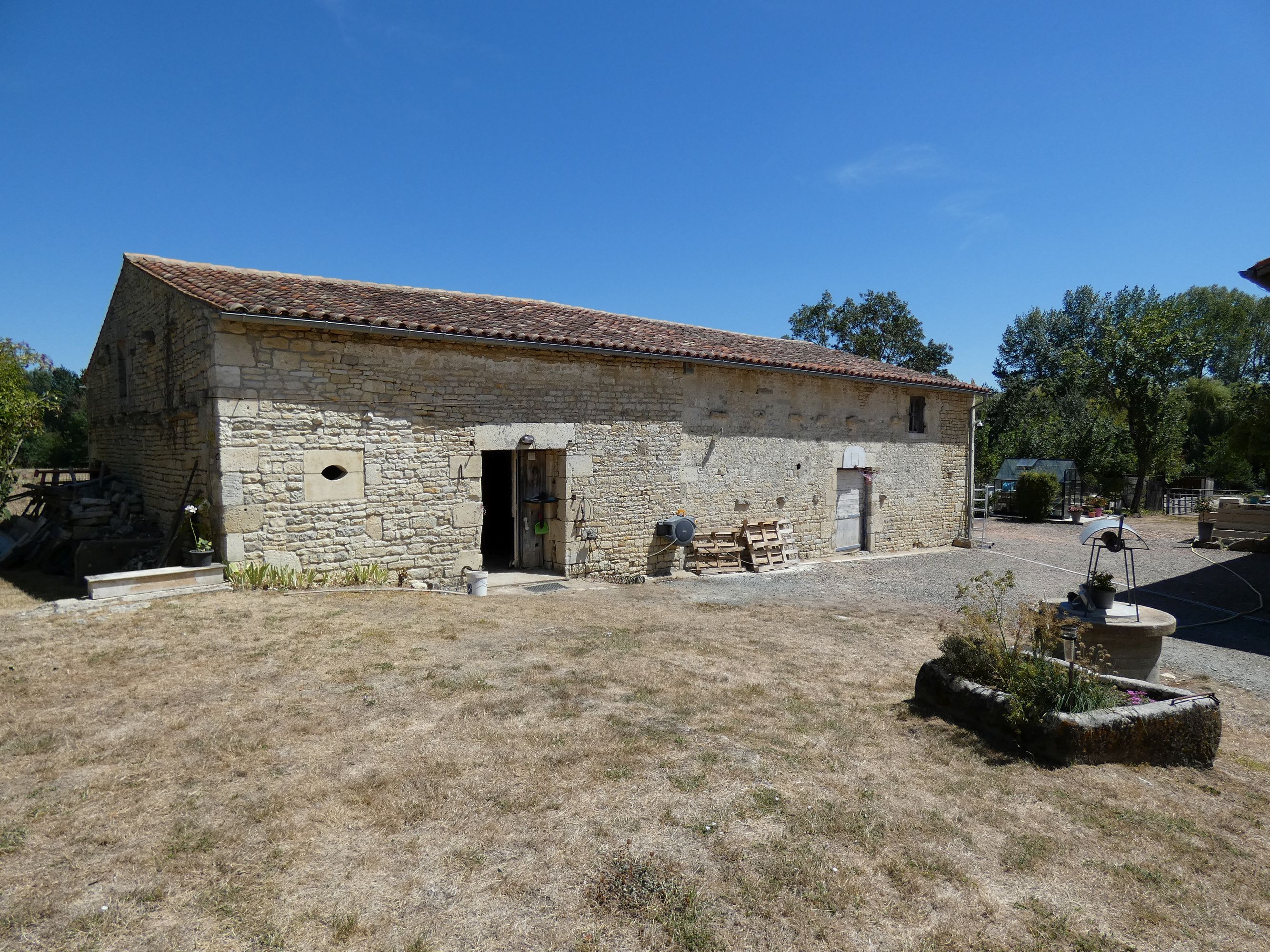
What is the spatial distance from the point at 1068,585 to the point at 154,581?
13.6 m

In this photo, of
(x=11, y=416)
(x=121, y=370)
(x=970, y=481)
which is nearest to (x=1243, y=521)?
(x=970, y=481)

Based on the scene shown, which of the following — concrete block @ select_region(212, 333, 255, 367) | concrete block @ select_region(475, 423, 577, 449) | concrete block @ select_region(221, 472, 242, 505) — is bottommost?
concrete block @ select_region(221, 472, 242, 505)

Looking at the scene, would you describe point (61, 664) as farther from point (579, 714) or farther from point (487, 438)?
point (487, 438)

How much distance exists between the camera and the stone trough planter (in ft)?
14.5

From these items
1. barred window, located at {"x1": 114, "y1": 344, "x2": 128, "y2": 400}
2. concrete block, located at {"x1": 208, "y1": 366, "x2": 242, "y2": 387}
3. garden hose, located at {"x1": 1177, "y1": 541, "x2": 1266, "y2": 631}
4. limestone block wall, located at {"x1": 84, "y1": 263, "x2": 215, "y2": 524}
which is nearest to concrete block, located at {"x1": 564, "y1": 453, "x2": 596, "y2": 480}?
concrete block, located at {"x1": 208, "y1": 366, "x2": 242, "y2": 387}

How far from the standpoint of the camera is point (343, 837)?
331 centimetres

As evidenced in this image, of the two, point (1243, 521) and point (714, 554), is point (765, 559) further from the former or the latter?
point (1243, 521)

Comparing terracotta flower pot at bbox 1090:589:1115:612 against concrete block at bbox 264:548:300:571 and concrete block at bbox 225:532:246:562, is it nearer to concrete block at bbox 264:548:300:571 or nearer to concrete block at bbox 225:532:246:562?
concrete block at bbox 264:548:300:571

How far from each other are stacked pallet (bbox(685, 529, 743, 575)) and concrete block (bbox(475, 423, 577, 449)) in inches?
Answer: 129

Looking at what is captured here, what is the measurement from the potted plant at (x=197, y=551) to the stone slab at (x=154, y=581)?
7 cm

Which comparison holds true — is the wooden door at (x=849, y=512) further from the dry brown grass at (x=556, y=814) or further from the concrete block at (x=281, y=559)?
the concrete block at (x=281, y=559)

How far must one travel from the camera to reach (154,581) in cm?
763

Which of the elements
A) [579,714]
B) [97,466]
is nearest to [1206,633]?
[579,714]

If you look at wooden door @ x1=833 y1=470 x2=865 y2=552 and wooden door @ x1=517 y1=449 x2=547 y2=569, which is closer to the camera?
wooden door @ x1=517 y1=449 x2=547 y2=569
